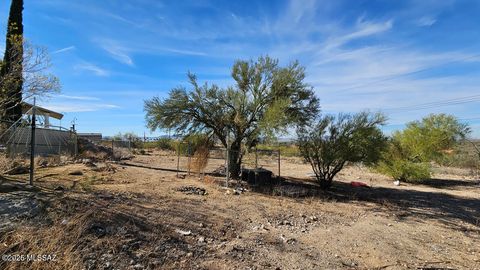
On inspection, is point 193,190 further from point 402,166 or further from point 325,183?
point 402,166

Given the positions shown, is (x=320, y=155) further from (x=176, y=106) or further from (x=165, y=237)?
(x=165, y=237)

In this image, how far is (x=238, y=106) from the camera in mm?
14641

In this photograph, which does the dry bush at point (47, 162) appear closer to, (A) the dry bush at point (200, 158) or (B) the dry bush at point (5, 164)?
(B) the dry bush at point (5, 164)

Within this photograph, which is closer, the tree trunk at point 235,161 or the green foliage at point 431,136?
the tree trunk at point 235,161

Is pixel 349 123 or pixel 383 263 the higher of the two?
pixel 349 123

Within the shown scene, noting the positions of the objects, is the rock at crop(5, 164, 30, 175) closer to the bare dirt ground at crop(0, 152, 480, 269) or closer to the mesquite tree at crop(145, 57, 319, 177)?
the bare dirt ground at crop(0, 152, 480, 269)

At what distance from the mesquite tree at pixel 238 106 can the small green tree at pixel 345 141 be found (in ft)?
3.08

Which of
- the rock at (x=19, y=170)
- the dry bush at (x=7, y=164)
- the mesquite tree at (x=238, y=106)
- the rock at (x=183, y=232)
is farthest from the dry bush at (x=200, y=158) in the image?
the rock at (x=183, y=232)

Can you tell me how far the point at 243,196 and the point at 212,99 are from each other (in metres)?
5.68

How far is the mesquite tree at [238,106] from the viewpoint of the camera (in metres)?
14.7

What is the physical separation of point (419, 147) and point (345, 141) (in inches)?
363

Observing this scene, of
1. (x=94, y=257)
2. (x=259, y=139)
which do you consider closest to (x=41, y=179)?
(x=94, y=257)

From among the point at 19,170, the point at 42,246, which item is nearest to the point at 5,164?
the point at 19,170

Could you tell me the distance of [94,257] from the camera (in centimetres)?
483
